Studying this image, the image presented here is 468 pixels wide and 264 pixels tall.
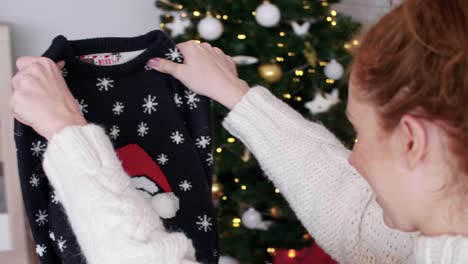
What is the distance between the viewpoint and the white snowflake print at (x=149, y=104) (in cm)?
103

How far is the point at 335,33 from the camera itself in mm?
1927

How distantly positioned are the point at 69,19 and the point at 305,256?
129cm

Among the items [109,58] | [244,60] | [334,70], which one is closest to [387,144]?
[109,58]

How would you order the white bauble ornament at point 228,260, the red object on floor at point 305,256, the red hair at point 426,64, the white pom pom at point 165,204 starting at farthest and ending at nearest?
the white bauble ornament at point 228,260
the red object on floor at point 305,256
the white pom pom at point 165,204
the red hair at point 426,64

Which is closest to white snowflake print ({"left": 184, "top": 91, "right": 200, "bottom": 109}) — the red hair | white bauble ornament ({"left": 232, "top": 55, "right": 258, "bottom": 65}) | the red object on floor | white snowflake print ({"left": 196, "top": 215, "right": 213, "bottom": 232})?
white snowflake print ({"left": 196, "top": 215, "right": 213, "bottom": 232})

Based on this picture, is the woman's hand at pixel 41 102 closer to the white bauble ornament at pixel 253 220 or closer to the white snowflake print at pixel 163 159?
Result: the white snowflake print at pixel 163 159

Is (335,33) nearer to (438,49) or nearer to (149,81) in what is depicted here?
(149,81)

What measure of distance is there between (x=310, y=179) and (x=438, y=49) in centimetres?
49

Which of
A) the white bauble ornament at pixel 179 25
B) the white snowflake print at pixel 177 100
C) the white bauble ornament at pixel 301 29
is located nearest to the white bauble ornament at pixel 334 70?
the white bauble ornament at pixel 301 29

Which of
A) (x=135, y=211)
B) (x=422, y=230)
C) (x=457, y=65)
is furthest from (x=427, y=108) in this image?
(x=135, y=211)

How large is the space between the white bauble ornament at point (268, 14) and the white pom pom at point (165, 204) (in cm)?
96

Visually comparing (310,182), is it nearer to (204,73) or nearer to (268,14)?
(204,73)

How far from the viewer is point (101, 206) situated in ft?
2.34

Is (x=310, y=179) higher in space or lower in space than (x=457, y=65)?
lower
